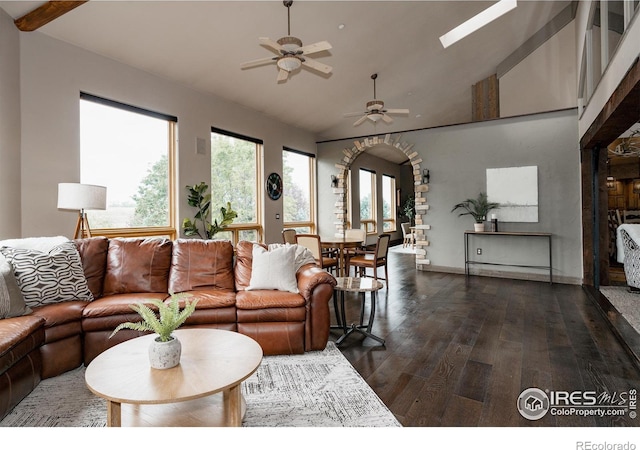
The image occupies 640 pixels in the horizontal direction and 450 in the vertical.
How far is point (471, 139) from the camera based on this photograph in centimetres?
613

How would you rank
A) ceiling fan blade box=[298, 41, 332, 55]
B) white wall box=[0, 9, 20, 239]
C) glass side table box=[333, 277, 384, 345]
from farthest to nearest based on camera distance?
ceiling fan blade box=[298, 41, 332, 55]
white wall box=[0, 9, 20, 239]
glass side table box=[333, 277, 384, 345]

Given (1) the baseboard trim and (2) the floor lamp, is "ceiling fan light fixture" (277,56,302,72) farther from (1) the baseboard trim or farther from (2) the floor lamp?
(1) the baseboard trim

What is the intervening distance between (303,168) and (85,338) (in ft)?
19.4

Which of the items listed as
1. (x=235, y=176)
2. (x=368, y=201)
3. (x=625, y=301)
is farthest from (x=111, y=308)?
(x=368, y=201)

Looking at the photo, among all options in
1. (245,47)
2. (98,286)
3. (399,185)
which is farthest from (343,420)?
(399,185)

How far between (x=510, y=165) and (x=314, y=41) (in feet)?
12.4

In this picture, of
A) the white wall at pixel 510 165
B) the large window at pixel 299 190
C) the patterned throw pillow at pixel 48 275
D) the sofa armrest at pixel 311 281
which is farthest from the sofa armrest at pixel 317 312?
the large window at pixel 299 190

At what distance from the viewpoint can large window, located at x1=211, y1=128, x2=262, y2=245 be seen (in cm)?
571

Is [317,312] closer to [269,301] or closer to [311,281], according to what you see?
[311,281]

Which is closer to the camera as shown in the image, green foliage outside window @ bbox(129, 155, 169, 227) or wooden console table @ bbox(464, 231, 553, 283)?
green foliage outside window @ bbox(129, 155, 169, 227)

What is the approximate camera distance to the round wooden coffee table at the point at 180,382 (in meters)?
1.44

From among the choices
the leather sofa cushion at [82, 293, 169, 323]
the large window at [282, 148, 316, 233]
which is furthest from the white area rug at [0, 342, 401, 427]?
the large window at [282, 148, 316, 233]

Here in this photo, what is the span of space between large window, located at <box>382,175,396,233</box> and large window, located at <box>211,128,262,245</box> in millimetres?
6207

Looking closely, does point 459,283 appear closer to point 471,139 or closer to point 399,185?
point 471,139
